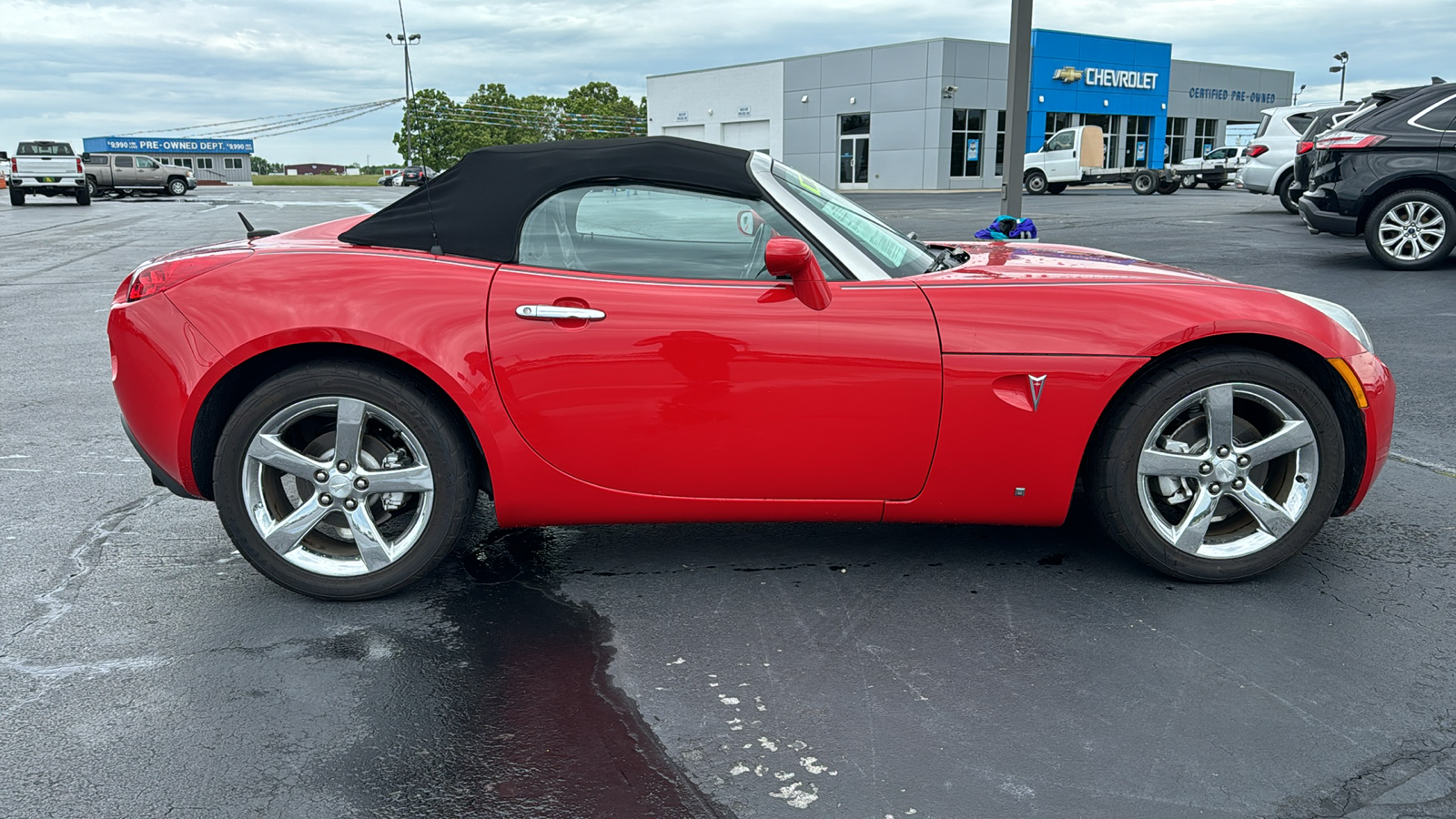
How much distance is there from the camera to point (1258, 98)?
59938 mm

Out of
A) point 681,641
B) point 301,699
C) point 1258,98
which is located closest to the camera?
point 301,699

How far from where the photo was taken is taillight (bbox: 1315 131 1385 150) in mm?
10422

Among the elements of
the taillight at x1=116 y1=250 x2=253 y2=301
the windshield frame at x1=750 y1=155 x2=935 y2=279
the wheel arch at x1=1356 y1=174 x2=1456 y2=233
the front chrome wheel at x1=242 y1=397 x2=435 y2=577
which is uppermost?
the wheel arch at x1=1356 y1=174 x2=1456 y2=233

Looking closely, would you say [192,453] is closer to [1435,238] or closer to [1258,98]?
[1435,238]

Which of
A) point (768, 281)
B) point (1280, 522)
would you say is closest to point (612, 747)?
point (768, 281)

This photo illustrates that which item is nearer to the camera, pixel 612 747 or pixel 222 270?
pixel 612 747

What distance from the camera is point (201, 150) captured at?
116438 millimetres

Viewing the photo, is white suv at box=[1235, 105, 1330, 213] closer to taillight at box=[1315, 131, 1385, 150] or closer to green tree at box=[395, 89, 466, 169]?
taillight at box=[1315, 131, 1385, 150]

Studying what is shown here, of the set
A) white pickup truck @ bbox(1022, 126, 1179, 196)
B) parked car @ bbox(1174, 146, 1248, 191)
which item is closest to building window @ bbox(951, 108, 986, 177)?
parked car @ bbox(1174, 146, 1248, 191)

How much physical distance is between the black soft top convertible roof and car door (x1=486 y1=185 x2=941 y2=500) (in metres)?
0.18

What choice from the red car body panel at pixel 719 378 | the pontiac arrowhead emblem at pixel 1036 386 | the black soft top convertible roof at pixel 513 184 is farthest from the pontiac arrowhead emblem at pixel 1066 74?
the red car body panel at pixel 719 378

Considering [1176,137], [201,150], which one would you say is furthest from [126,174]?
[201,150]

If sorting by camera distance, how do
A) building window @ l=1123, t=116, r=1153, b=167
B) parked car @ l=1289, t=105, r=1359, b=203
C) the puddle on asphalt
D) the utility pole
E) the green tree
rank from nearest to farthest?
the puddle on asphalt → the utility pole → parked car @ l=1289, t=105, r=1359, b=203 → building window @ l=1123, t=116, r=1153, b=167 → the green tree

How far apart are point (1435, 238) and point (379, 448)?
1090cm
